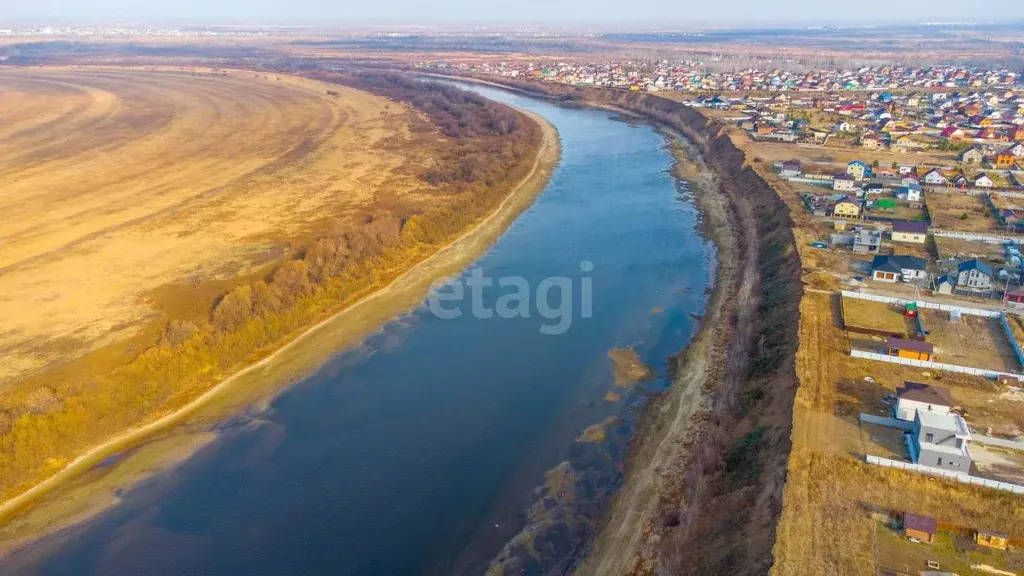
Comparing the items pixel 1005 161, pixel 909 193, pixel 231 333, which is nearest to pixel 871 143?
pixel 1005 161

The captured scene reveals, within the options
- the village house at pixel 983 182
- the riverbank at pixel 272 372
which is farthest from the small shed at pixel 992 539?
the village house at pixel 983 182

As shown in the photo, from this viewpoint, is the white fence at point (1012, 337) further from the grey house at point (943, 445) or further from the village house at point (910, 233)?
the village house at point (910, 233)

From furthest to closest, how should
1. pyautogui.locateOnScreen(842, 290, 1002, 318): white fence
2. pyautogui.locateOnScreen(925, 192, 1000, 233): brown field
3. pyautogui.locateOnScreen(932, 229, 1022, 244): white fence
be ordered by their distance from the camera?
pyautogui.locateOnScreen(925, 192, 1000, 233): brown field < pyautogui.locateOnScreen(932, 229, 1022, 244): white fence < pyautogui.locateOnScreen(842, 290, 1002, 318): white fence

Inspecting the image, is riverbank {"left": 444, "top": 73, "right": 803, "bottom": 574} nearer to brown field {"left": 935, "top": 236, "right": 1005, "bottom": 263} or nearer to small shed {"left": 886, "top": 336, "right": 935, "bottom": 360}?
small shed {"left": 886, "top": 336, "right": 935, "bottom": 360}

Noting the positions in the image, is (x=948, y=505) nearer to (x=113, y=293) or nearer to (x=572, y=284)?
(x=572, y=284)

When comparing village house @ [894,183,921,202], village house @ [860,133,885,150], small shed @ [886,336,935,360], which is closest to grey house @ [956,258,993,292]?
small shed @ [886,336,935,360]

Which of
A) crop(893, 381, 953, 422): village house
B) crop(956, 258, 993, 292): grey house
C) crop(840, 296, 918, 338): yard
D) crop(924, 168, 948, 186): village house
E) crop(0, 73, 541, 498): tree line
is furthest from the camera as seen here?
crop(924, 168, 948, 186): village house

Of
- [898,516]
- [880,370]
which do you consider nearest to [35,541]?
[898,516]
